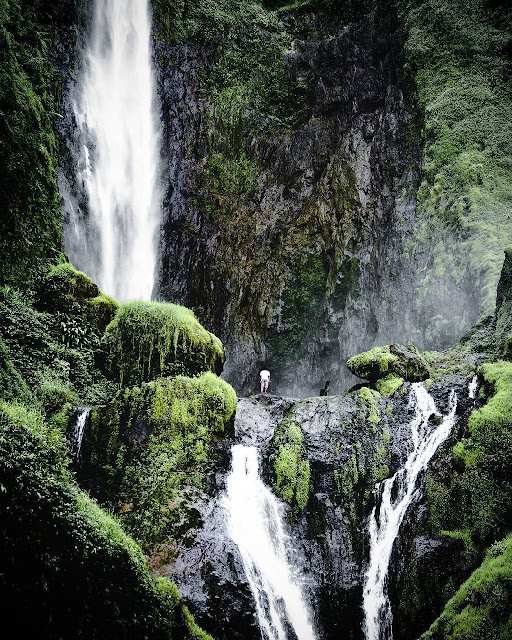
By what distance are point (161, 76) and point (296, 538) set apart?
55.8ft

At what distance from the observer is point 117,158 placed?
15469 millimetres

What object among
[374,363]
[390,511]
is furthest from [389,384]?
[390,511]

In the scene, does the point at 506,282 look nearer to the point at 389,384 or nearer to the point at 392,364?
the point at 392,364

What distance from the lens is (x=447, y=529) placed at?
7.21 metres

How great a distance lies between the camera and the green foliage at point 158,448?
25.2ft

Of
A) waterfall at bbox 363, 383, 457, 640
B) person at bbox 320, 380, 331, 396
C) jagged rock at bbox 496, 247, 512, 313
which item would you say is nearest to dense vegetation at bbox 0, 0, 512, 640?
jagged rock at bbox 496, 247, 512, 313

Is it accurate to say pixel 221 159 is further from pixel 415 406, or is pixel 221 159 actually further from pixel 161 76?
pixel 415 406

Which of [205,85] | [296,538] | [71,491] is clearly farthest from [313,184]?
[71,491]

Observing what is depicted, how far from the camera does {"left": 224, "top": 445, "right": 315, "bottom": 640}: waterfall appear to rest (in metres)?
7.23

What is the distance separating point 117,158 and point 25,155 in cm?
595

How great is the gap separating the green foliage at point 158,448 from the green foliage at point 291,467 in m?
1.23

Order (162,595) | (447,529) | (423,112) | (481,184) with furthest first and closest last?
(423,112)
(481,184)
(447,529)
(162,595)

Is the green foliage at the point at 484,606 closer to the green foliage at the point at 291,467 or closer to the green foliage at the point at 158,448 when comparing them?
the green foliage at the point at 291,467

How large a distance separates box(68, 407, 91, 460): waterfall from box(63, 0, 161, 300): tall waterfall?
6480 mm
